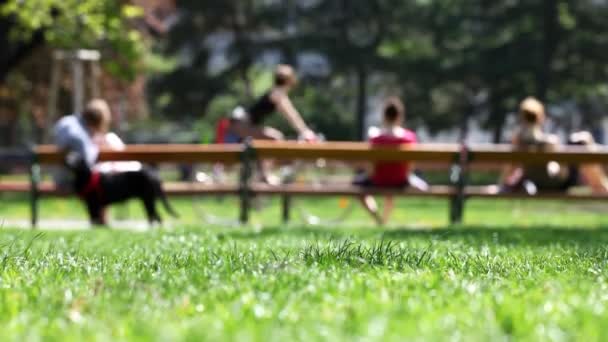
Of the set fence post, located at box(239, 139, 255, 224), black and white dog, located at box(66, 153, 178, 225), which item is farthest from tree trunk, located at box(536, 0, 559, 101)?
black and white dog, located at box(66, 153, 178, 225)

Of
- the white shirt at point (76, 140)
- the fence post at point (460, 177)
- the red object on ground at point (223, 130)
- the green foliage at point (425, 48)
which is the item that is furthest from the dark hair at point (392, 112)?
the green foliage at point (425, 48)

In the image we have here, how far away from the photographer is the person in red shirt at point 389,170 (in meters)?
12.4

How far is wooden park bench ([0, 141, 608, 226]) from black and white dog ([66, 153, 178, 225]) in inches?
16.1

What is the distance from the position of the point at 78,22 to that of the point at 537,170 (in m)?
10.7

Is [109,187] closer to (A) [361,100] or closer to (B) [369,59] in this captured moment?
(B) [369,59]

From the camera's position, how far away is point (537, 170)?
1223 cm

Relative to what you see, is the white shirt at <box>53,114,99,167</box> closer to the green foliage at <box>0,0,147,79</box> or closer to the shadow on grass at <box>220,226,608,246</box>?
the shadow on grass at <box>220,226,608,246</box>

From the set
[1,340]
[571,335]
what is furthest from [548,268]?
[1,340]

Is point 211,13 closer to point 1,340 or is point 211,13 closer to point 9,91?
point 9,91

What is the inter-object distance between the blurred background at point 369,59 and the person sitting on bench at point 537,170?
2552 cm

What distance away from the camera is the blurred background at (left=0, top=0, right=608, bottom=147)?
4141cm

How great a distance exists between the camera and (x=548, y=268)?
4824 millimetres

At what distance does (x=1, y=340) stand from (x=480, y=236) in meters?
5.90

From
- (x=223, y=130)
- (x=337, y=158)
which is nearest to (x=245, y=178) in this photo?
(x=337, y=158)
